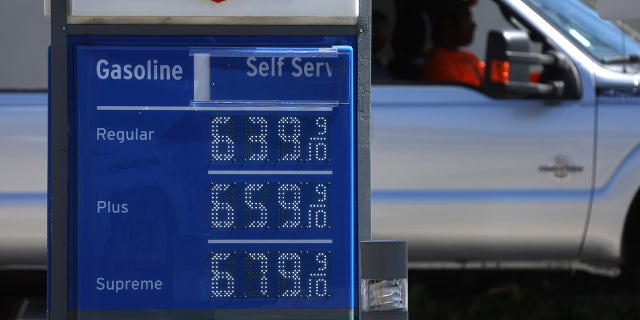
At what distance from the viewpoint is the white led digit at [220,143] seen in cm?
398

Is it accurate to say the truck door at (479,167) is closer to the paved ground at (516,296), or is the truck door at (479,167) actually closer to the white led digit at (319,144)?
the paved ground at (516,296)

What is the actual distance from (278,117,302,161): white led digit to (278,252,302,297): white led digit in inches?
12.8

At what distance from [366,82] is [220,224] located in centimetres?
67

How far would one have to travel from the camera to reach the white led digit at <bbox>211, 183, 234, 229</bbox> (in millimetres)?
3990

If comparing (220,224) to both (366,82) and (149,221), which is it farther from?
(366,82)

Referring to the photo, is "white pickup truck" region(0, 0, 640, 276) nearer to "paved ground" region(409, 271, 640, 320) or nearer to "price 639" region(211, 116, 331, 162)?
"paved ground" region(409, 271, 640, 320)

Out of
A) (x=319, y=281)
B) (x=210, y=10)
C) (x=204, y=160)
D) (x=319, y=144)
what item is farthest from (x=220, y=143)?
(x=319, y=281)

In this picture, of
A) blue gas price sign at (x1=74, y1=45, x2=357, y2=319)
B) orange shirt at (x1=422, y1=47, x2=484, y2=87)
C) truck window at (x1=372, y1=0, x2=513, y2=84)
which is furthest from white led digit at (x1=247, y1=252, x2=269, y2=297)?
truck window at (x1=372, y1=0, x2=513, y2=84)

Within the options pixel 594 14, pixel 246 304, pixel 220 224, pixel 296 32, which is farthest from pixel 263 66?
pixel 594 14

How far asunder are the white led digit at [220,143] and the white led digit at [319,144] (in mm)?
257

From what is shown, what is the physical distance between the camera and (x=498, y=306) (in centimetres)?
843

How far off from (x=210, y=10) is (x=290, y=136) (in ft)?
1.60

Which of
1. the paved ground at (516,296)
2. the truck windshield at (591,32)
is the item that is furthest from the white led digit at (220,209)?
the paved ground at (516,296)

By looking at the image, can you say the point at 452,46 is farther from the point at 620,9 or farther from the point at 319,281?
the point at 319,281
